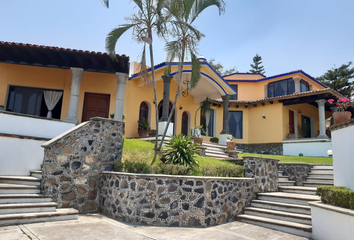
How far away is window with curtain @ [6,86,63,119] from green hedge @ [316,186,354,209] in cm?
1189

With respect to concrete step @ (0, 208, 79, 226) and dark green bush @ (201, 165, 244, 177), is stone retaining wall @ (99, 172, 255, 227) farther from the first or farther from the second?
concrete step @ (0, 208, 79, 226)

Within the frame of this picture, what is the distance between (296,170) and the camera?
31.1ft

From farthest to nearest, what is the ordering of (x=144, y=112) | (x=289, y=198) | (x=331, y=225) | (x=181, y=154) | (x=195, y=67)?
(x=144, y=112) < (x=195, y=67) < (x=181, y=154) < (x=289, y=198) < (x=331, y=225)

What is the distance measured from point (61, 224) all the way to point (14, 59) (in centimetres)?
893

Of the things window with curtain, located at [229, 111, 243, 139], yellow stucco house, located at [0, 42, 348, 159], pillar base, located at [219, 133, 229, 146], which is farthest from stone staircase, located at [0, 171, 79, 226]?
window with curtain, located at [229, 111, 243, 139]

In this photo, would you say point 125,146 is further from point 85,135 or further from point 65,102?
point 65,102

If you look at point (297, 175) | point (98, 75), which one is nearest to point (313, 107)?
point (297, 175)

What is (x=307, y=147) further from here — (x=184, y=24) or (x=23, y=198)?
(x=23, y=198)

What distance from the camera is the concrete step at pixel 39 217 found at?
4941 millimetres

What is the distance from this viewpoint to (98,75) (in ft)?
43.2

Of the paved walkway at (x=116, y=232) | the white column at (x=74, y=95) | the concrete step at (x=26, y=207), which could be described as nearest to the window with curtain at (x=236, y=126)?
the white column at (x=74, y=95)

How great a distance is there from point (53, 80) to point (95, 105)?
7.80ft

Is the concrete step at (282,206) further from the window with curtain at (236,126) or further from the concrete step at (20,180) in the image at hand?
the window with curtain at (236,126)

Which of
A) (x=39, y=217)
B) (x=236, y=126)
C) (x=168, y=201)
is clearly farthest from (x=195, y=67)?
(x=236, y=126)
